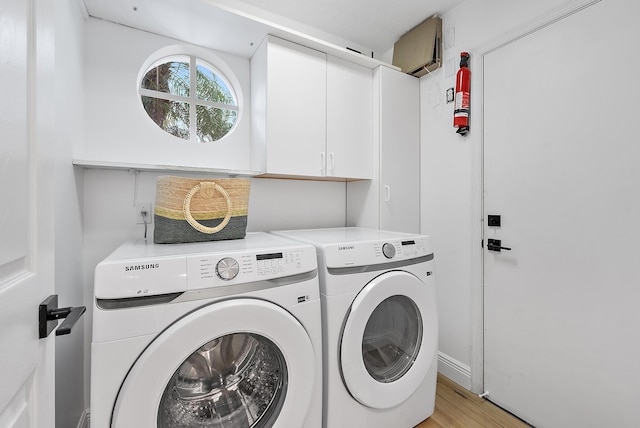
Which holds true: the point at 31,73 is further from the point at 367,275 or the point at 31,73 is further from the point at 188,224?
the point at 367,275

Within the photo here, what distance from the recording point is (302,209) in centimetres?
215

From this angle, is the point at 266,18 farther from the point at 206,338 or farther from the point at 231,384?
the point at 231,384

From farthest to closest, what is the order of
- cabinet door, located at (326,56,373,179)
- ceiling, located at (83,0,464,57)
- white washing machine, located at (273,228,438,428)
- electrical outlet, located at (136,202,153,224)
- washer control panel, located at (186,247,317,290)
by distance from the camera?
cabinet door, located at (326,56,373,179) → electrical outlet, located at (136,202,153,224) → ceiling, located at (83,0,464,57) → white washing machine, located at (273,228,438,428) → washer control panel, located at (186,247,317,290)

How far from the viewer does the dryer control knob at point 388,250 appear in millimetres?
1376

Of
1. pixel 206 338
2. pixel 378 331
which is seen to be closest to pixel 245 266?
pixel 206 338

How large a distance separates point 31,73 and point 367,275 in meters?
1.22

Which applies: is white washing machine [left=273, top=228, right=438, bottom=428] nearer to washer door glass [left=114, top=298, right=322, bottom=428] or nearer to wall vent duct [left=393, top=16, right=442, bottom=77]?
washer door glass [left=114, top=298, right=322, bottom=428]

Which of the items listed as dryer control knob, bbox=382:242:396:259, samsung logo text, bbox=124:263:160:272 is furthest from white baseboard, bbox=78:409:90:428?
dryer control knob, bbox=382:242:396:259

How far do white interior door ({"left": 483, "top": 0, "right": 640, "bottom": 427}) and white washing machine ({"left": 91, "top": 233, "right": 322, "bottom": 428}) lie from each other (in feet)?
3.96

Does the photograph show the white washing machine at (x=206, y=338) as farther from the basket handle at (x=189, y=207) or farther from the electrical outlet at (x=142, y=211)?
the electrical outlet at (x=142, y=211)

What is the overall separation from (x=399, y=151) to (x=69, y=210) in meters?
1.92

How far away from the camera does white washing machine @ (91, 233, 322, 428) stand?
0.83 meters

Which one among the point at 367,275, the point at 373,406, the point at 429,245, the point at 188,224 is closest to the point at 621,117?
the point at 429,245

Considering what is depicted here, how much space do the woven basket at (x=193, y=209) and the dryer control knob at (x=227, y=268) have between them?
1.18ft
